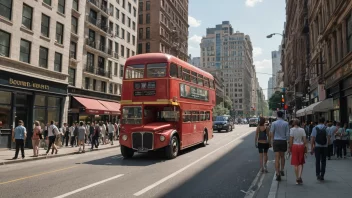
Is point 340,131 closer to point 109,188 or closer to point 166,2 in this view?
point 109,188

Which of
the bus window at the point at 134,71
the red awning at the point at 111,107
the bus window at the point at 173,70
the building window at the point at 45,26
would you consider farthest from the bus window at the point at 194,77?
the red awning at the point at 111,107

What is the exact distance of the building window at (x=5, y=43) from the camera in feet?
64.0

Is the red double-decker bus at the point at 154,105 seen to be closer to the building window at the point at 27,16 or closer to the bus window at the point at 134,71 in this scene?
the bus window at the point at 134,71

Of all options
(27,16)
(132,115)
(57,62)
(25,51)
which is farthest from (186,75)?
(57,62)

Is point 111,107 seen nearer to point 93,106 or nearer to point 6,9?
point 93,106

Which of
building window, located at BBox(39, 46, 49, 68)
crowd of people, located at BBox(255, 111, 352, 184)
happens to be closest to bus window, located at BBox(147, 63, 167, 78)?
crowd of people, located at BBox(255, 111, 352, 184)

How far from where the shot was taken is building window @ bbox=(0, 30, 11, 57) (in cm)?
1952

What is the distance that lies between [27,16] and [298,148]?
21944 millimetres

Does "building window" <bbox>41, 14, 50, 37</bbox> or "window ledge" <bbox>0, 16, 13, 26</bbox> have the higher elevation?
"building window" <bbox>41, 14, 50, 37</bbox>

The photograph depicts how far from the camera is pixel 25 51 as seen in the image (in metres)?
21.7

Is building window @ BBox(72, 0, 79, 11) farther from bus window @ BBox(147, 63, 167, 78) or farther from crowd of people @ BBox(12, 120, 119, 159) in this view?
bus window @ BBox(147, 63, 167, 78)

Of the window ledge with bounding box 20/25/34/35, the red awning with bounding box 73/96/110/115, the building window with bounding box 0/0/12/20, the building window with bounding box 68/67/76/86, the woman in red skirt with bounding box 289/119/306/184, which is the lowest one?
the woman in red skirt with bounding box 289/119/306/184

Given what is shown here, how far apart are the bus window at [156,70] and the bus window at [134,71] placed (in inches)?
15.6

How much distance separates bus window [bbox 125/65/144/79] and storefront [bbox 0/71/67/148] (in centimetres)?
1006
